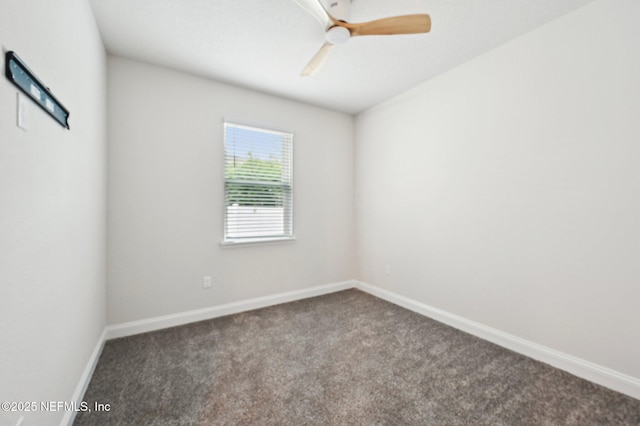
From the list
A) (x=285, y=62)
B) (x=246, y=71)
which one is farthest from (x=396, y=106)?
(x=246, y=71)

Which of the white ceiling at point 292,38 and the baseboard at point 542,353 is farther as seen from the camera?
the white ceiling at point 292,38

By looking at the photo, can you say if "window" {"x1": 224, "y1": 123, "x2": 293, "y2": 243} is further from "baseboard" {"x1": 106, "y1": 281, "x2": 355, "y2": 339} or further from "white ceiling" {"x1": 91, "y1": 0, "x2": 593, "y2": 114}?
"baseboard" {"x1": 106, "y1": 281, "x2": 355, "y2": 339}

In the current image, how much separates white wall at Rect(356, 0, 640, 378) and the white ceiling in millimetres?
289

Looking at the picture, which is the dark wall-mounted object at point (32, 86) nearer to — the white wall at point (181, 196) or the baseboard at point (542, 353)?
the white wall at point (181, 196)

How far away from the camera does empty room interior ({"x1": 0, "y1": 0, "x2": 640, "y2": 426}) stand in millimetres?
1415

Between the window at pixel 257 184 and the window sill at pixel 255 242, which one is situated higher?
the window at pixel 257 184

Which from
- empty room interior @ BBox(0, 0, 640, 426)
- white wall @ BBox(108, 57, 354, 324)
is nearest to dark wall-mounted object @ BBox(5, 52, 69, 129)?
empty room interior @ BBox(0, 0, 640, 426)

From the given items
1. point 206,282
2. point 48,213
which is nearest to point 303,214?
point 206,282

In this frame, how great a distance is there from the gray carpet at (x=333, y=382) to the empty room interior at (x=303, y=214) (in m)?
0.02

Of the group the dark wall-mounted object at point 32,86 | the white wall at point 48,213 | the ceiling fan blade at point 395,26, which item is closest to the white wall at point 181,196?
the white wall at point 48,213

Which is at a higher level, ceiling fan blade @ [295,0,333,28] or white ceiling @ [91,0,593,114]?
white ceiling @ [91,0,593,114]

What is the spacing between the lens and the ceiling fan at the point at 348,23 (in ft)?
5.47

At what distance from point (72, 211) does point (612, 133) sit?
11.6ft

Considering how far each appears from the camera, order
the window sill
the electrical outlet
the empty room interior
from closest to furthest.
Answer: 1. the empty room interior
2. the electrical outlet
3. the window sill
